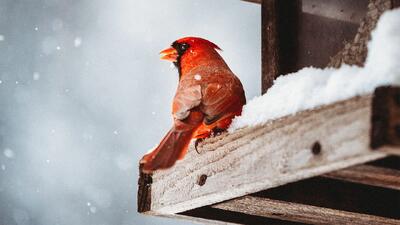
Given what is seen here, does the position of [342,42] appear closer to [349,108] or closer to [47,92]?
[349,108]

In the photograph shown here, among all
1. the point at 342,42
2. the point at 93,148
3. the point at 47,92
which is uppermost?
the point at 47,92

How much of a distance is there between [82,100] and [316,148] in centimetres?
551

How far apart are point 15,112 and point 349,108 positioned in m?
→ 6.36

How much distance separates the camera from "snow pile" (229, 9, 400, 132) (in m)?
1.20

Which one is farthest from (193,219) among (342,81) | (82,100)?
(82,100)

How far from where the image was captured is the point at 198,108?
1.67 metres

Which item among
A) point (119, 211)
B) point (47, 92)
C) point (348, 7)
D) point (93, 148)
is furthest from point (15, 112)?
point (348, 7)

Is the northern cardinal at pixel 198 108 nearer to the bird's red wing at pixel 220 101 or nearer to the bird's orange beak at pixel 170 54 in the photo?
the bird's red wing at pixel 220 101

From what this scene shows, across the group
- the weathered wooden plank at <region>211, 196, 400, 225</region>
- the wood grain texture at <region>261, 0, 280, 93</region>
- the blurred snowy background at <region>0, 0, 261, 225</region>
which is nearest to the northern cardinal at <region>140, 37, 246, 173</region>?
the wood grain texture at <region>261, 0, 280, 93</region>

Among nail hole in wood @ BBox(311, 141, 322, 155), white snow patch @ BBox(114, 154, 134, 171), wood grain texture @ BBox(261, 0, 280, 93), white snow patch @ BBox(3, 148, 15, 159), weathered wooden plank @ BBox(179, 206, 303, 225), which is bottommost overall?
weathered wooden plank @ BBox(179, 206, 303, 225)

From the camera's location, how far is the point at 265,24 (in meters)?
1.98

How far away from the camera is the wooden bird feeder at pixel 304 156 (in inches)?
48.6

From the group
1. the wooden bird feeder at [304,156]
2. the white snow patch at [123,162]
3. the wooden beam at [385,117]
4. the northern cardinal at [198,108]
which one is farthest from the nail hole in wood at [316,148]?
the white snow patch at [123,162]

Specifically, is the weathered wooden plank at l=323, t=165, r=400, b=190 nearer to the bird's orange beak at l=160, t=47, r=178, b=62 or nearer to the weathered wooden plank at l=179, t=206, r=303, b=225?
the weathered wooden plank at l=179, t=206, r=303, b=225
